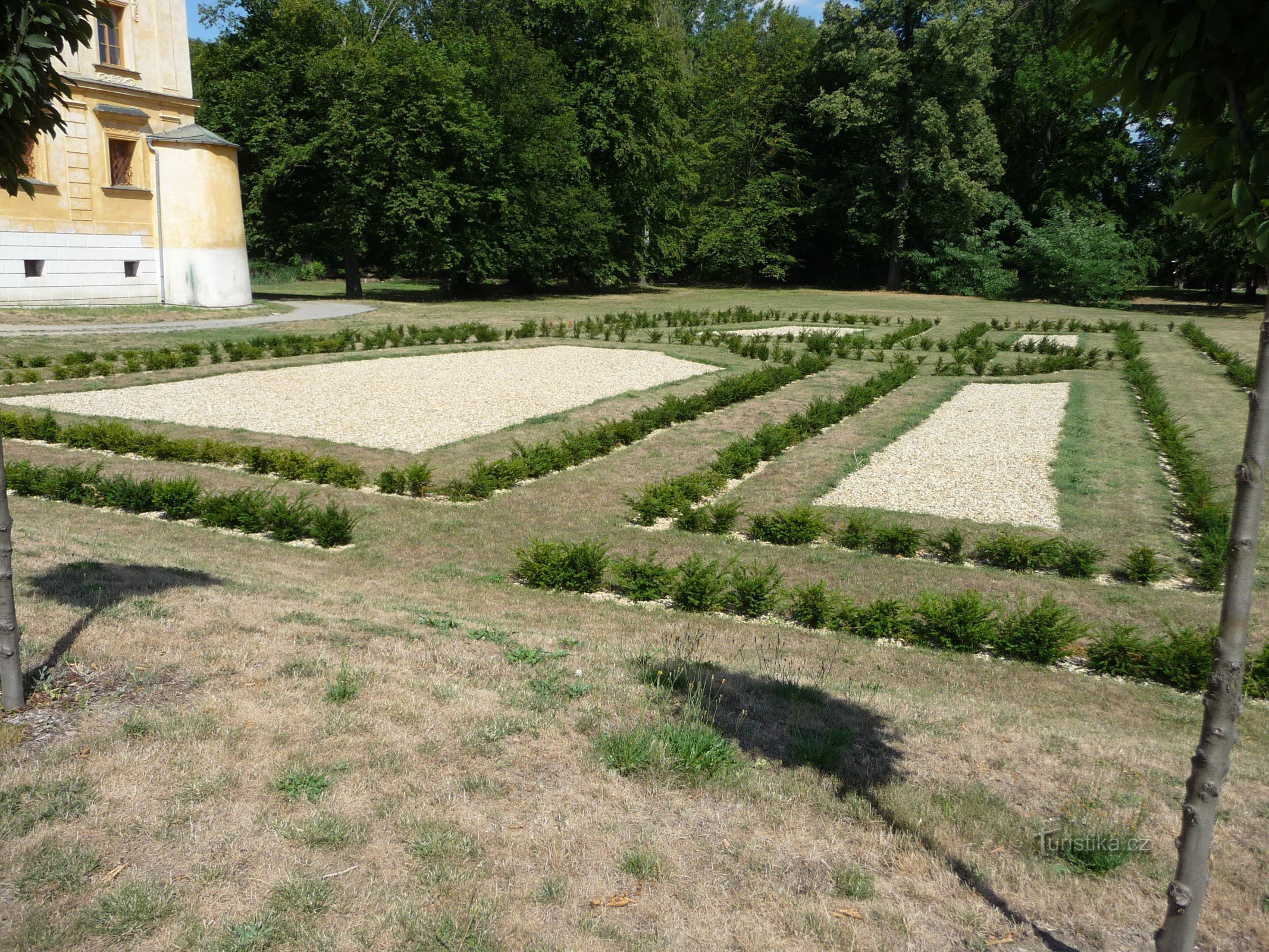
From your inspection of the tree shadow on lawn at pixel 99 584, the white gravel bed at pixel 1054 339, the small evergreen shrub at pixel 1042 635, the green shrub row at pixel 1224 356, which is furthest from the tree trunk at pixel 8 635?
the white gravel bed at pixel 1054 339

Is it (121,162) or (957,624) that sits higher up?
(121,162)

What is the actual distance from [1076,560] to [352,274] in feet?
106

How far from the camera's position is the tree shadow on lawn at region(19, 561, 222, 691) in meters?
5.22

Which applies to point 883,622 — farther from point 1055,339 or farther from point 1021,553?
point 1055,339

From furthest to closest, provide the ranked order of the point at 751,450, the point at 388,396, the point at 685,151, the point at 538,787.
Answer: the point at 685,151 < the point at 388,396 < the point at 751,450 < the point at 538,787

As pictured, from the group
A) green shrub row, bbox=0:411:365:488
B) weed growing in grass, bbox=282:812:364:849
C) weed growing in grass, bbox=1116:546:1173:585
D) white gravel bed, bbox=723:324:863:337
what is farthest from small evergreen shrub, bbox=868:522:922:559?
white gravel bed, bbox=723:324:863:337

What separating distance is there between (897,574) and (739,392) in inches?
339

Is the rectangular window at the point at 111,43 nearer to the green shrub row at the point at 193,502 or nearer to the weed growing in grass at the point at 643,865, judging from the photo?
the green shrub row at the point at 193,502

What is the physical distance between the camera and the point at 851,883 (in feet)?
10.7

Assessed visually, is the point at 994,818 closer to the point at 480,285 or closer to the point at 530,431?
the point at 530,431

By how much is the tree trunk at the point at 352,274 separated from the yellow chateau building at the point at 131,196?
7.44 metres

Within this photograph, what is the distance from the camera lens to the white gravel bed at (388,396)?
13.5 metres

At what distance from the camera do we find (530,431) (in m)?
13.6

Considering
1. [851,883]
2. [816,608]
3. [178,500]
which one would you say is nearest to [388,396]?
[178,500]
